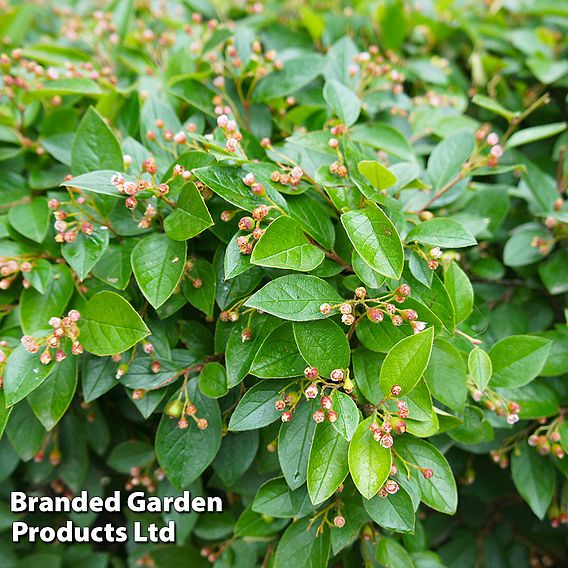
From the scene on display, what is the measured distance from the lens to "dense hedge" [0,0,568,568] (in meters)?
0.82

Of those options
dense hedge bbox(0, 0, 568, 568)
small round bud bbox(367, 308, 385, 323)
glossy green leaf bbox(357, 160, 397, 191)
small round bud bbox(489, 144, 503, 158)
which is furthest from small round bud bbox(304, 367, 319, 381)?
small round bud bbox(489, 144, 503, 158)

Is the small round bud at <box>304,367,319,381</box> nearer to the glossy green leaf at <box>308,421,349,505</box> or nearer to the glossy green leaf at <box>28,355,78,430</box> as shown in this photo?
the glossy green leaf at <box>308,421,349,505</box>

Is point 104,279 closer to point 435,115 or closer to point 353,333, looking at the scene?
point 353,333

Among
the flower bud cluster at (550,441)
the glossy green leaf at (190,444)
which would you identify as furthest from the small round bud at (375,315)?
the flower bud cluster at (550,441)

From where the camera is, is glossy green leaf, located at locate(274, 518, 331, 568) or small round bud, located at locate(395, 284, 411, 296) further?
glossy green leaf, located at locate(274, 518, 331, 568)

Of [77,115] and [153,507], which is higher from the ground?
[77,115]

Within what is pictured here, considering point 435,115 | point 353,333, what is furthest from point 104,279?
point 435,115

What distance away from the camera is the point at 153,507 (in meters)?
1.13

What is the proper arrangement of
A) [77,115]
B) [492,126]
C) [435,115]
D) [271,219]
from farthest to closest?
[492,126] → [435,115] → [77,115] → [271,219]

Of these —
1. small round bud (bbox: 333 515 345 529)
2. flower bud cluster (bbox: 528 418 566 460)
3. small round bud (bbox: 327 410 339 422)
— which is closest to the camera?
small round bud (bbox: 327 410 339 422)

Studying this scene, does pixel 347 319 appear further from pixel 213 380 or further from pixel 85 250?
pixel 85 250

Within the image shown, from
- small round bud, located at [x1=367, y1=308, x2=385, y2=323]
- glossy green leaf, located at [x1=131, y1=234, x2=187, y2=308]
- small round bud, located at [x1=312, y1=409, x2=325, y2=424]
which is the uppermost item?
small round bud, located at [x1=367, y1=308, x2=385, y2=323]

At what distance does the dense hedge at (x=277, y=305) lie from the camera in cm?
82

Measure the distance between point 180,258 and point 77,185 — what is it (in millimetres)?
186
